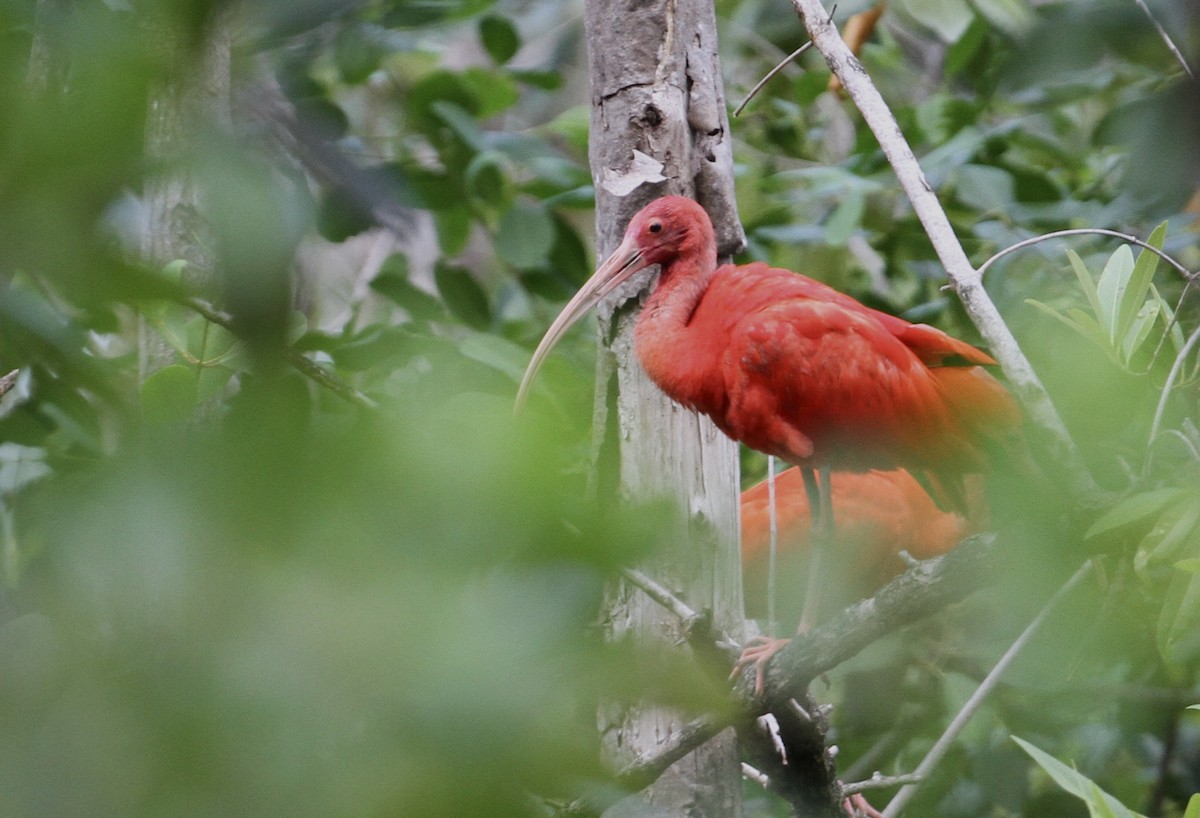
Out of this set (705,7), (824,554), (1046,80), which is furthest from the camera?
(824,554)

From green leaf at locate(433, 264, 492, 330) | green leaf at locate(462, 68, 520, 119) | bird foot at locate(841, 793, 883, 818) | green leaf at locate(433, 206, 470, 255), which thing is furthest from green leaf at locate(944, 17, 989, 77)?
bird foot at locate(841, 793, 883, 818)

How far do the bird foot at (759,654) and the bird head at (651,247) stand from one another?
744mm

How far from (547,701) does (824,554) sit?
9.26ft

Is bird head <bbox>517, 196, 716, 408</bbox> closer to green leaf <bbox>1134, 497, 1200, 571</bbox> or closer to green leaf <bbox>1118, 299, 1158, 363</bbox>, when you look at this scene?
green leaf <bbox>1118, 299, 1158, 363</bbox>

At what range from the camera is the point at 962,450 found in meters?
2.93

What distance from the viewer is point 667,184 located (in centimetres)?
283

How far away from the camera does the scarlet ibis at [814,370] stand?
286 centimetres

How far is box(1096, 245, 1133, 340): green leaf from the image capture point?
203 cm

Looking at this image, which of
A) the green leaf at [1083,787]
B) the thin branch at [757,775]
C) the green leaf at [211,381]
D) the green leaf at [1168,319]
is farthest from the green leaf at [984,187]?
the green leaf at [211,381]

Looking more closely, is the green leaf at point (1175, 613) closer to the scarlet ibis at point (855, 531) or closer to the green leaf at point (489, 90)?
the scarlet ibis at point (855, 531)

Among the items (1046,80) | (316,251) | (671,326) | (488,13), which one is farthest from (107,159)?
(488,13)

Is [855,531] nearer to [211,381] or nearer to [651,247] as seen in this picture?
[651,247]

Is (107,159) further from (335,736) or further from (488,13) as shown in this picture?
(488,13)

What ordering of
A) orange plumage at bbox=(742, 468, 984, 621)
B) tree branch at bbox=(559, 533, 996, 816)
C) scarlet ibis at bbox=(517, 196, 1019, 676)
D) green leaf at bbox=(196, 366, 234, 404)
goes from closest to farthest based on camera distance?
green leaf at bbox=(196, 366, 234, 404)
tree branch at bbox=(559, 533, 996, 816)
scarlet ibis at bbox=(517, 196, 1019, 676)
orange plumage at bbox=(742, 468, 984, 621)
